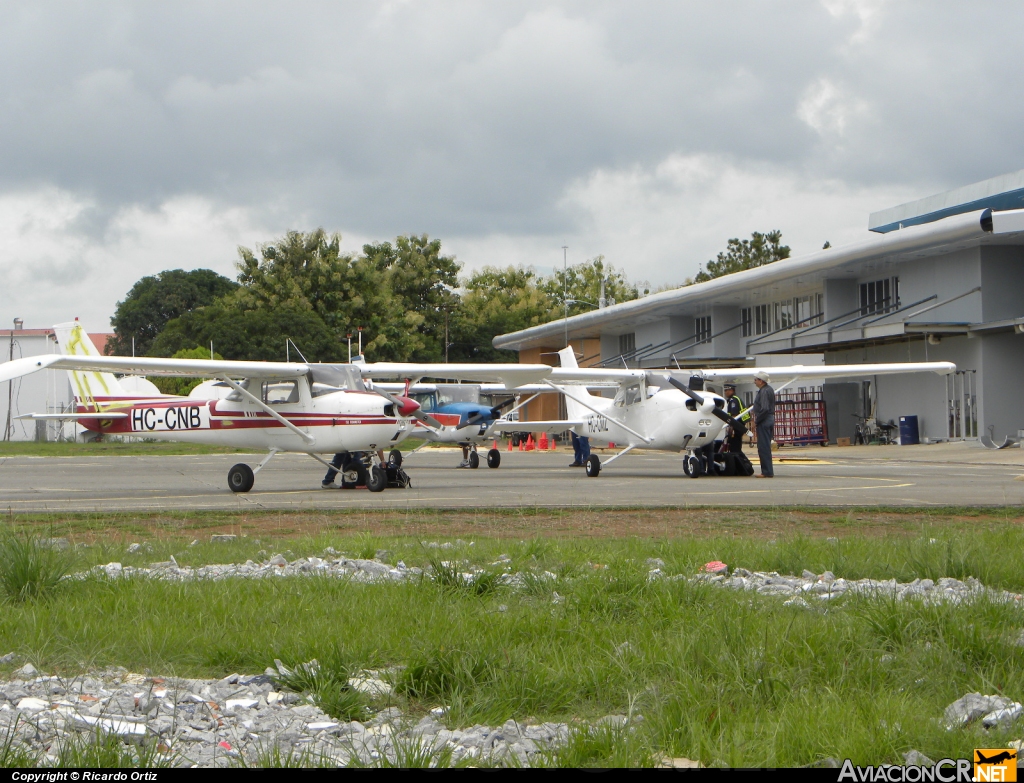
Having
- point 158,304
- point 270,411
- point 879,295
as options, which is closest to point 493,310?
point 158,304

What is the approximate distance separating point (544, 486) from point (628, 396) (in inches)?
239

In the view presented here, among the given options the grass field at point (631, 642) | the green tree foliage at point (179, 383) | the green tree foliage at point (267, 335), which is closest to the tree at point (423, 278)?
the green tree foliage at point (267, 335)

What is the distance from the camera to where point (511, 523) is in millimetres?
10656

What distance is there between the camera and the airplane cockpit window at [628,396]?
915 inches

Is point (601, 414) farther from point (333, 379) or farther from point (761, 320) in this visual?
point (761, 320)

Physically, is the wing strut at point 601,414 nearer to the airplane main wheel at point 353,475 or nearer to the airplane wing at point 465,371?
the airplane wing at point 465,371

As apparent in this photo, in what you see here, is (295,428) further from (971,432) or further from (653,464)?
(971,432)

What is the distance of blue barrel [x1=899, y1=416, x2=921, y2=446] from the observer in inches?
1353

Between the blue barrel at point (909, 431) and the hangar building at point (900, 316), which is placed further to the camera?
the blue barrel at point (909, 431)

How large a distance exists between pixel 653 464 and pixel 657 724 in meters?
25.4

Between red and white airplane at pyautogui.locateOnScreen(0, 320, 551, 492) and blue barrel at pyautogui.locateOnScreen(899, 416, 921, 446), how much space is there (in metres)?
20.0

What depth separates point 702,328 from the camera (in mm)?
50531

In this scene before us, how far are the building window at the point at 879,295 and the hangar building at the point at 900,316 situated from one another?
0.19 ft

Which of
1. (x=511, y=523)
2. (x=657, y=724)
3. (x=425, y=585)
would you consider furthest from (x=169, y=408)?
(x=657, y=724)
